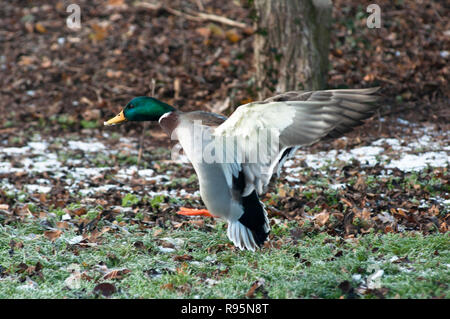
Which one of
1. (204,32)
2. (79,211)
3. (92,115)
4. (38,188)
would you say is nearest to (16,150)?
(92,115)

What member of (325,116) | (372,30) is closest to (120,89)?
(372,30)

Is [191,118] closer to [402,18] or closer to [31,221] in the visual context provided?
[31,221]

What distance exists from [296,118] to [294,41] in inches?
139

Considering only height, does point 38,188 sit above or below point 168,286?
above

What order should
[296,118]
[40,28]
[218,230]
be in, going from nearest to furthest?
[296,118] < [218,230] < [40,28]

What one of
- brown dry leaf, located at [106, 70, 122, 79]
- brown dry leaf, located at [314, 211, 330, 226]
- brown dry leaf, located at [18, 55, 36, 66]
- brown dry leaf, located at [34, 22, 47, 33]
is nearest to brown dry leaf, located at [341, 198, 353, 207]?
brown dry leaf, located at [314, 211, 330, 226]

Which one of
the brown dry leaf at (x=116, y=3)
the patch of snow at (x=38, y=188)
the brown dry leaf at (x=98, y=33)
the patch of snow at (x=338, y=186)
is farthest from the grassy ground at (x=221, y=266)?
the brown dry leaf at (x=116, y=3)

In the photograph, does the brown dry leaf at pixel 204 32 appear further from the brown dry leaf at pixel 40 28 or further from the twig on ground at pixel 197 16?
the brown dry leaf at pixel 40 28

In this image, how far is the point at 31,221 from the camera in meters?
4.77

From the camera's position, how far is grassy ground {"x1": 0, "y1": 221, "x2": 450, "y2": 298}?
3.43 meters

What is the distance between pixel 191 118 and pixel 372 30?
571 cm

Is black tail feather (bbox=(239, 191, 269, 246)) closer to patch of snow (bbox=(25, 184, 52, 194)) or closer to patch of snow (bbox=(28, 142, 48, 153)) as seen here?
patch of snow (bbox=(25, 184, 52, 194))

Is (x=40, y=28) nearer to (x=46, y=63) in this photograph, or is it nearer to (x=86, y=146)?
(x=46, y=63)

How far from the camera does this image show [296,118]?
3.57 metres
